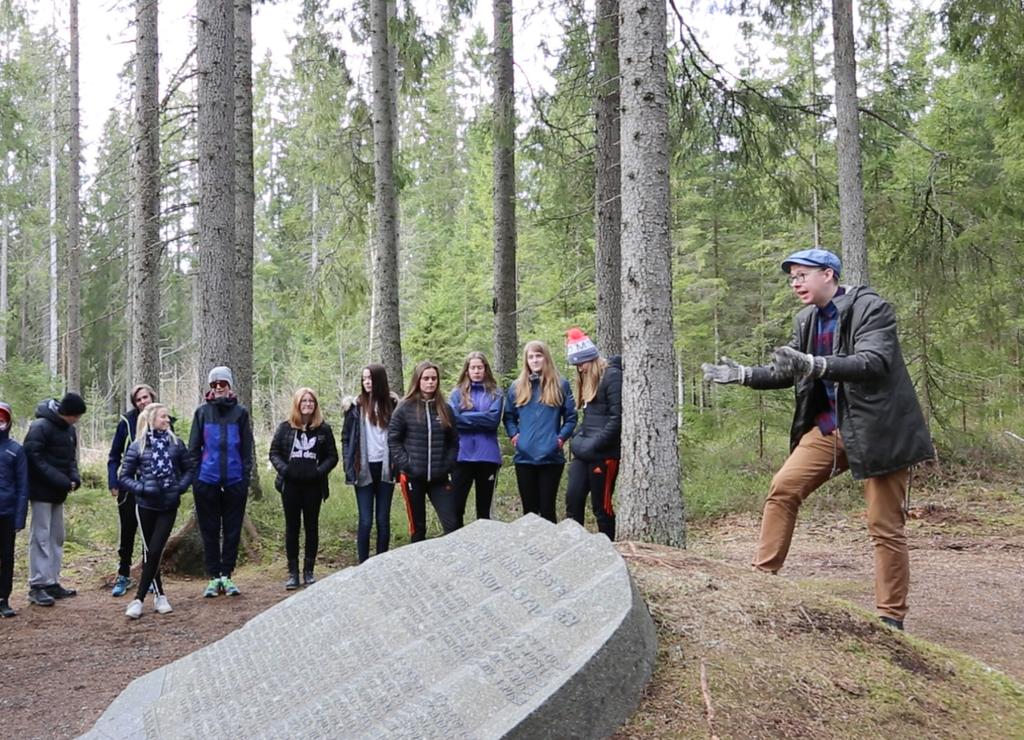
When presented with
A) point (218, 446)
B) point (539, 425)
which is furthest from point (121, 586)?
point (539, 425)

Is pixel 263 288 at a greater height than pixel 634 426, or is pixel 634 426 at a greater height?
pixel 263 288

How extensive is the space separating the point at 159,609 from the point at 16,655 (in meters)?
1.10

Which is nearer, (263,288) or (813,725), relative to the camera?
(813,725)

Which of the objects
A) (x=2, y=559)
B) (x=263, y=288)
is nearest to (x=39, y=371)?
(x=263, y=288)

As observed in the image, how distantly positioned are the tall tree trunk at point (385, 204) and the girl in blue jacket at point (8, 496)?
516cm

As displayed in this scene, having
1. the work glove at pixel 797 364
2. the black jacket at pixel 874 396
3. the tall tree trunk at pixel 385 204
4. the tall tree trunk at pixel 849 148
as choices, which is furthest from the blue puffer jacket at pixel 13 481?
the tall tree trunk at pixel 849 148

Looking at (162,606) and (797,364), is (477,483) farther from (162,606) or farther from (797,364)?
(797,364)

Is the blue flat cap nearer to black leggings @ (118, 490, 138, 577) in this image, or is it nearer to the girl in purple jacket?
the girl in purple jacket

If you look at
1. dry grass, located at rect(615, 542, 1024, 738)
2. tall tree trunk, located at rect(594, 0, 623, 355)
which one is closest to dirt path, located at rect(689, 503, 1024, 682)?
dry grass, located at rect(615, 542, 1024, 738)

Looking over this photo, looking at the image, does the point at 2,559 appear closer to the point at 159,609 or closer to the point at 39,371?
the point at 159,609

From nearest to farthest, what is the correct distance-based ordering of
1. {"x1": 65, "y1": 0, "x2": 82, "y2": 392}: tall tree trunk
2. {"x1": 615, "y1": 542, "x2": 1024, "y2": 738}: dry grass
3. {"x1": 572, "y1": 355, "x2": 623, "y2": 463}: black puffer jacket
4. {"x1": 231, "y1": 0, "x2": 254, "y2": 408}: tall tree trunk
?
{"x1": 615, "y1": 542, "x2": 1024, "y2": 738}: dry grass → {"x1": 572, "y1": 355, "x2": 623, "y2": 463}: black puffer jacket → {"x1": 231, "y1": 0, "x2": 254, "y2": 408}: tall tree trunk → {"x1": 65, "y1": 0, "x2": 82, "y2": 392}: tall tree trunk

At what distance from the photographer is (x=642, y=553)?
4.36m

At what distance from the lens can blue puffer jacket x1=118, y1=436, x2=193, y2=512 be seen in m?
6.46

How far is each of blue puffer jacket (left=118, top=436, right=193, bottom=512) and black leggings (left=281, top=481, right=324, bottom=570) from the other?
3.06 feet
